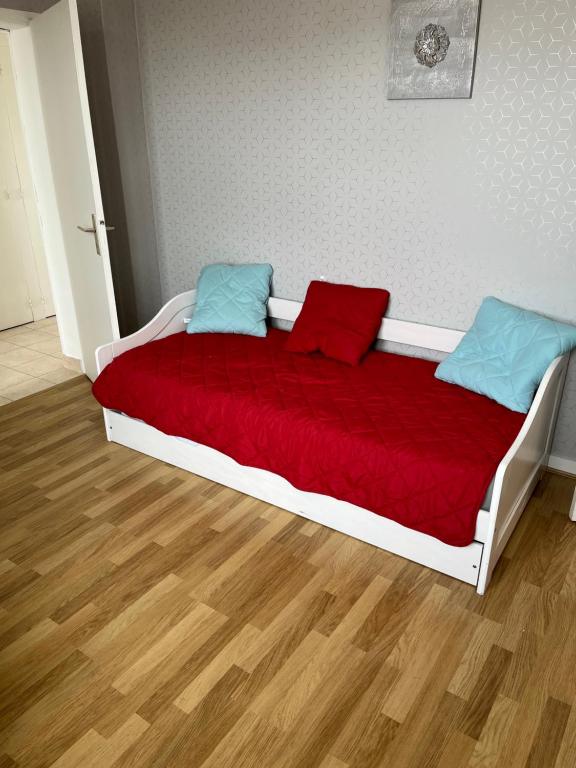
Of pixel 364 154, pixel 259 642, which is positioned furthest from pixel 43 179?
pixel 259 642

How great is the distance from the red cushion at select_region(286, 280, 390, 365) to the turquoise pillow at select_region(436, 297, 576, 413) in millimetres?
428

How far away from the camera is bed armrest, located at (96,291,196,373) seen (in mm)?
2887

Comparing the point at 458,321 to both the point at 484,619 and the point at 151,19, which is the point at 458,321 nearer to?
the point at 484,619

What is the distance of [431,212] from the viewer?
103 inches

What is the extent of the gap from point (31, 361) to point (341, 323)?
2.45m

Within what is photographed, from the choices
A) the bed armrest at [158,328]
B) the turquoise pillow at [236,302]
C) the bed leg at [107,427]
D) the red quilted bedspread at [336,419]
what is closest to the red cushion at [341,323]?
the red quilted bedspread at [336,419]

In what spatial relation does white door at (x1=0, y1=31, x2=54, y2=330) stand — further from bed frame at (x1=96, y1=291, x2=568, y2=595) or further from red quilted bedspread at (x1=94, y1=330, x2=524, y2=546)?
red quilted bedspread at (x1=94, y1=330, x2=524, y2=546)

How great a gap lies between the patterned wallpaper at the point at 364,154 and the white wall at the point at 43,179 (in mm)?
634

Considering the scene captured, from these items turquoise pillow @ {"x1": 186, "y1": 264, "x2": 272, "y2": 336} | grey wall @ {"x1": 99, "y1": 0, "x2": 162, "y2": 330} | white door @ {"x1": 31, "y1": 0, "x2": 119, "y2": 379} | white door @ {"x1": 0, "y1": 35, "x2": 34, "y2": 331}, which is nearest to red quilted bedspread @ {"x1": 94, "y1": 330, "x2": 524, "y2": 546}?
turquoise pillow @ {"x1": 186, "y1": 264, "x2": 272, "y2": 336}

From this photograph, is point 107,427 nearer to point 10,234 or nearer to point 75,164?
point 75,164

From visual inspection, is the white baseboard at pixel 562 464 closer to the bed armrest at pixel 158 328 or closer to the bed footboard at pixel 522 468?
the bed footboard at pixel 522 468

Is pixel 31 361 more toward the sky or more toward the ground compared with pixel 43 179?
more toward the ground

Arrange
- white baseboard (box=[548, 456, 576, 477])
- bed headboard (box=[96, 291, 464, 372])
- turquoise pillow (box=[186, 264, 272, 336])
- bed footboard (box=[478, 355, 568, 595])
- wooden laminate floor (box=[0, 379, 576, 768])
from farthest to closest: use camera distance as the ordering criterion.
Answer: turquoise pillow (box=[186, 264, 272, 336])
bed headboard (box=[96, 291, 464, 372])
white baseboard (box=[548, 456, 576, 477])
bed footboard (box=[478, 355, 568, 595])
wooden laminate floor (box=[0, 379, 576, 768])

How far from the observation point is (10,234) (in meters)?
4.64
